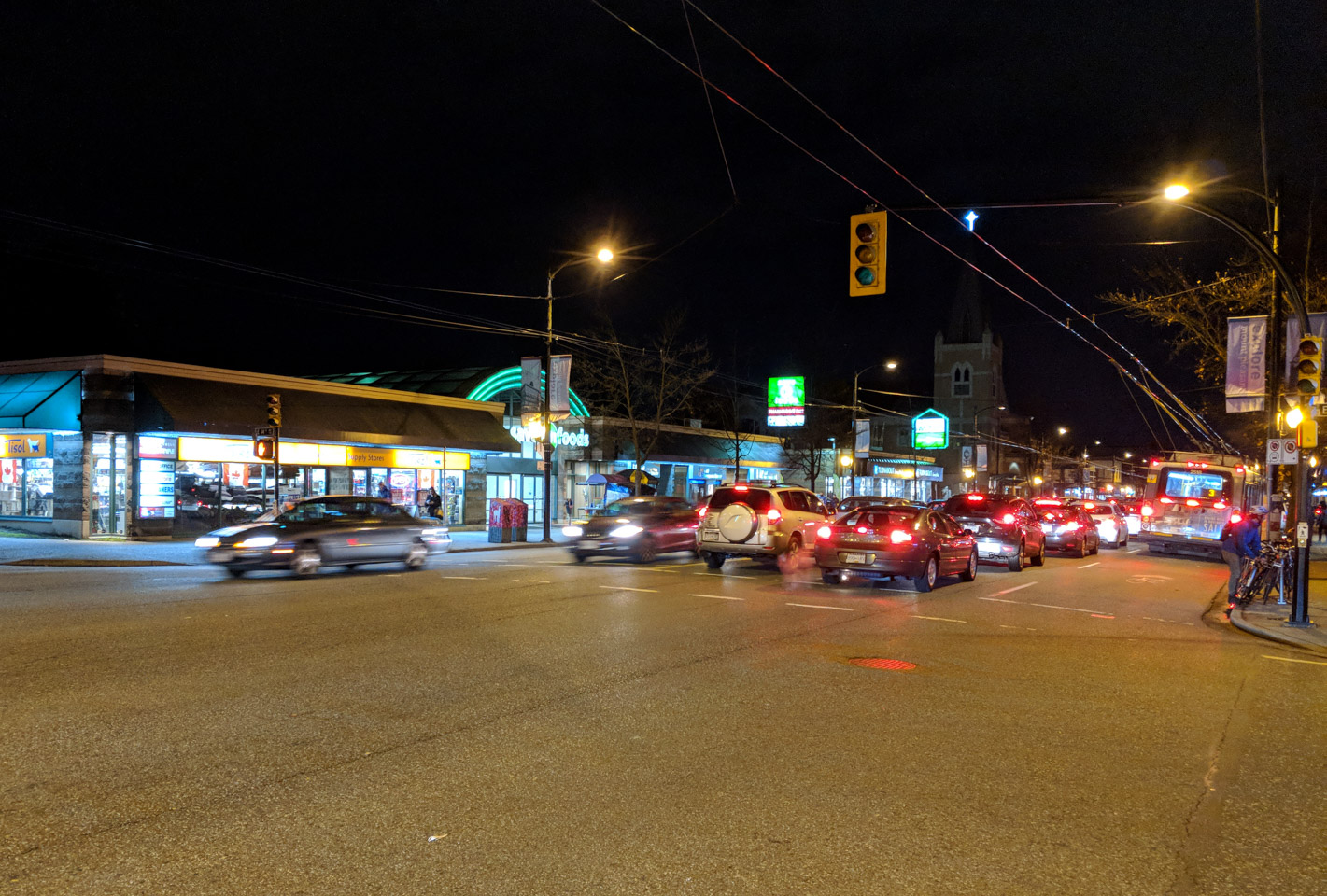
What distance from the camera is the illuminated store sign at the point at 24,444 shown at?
26.8 metres

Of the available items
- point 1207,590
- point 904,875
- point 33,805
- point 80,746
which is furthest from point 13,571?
point 1207,590

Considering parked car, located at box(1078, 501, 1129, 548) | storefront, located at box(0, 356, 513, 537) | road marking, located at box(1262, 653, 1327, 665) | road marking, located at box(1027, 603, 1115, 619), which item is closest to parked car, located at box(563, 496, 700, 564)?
road marking, located at box(1027, 603, 1115, 619)

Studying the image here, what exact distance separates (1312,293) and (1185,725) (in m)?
18.3

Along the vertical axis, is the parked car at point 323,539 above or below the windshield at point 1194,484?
below

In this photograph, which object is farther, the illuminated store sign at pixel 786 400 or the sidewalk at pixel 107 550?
the illuminated store sign at pixel 786 400

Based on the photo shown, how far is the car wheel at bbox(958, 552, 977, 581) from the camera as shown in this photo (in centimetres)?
1889

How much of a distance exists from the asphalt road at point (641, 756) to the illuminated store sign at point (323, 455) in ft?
54.3

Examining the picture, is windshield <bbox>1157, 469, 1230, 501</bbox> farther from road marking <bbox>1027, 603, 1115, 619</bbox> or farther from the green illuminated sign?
the green illuminated sign

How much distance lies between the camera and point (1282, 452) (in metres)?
14.4

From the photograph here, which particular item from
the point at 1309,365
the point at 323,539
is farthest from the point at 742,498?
the point at 1309,365

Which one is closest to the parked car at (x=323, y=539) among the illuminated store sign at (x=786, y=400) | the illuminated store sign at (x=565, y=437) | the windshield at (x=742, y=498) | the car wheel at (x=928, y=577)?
the windshield at (x=742, y=498)

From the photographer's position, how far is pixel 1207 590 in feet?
62.2

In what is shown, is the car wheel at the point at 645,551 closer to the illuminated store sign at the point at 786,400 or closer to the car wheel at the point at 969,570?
the car wheel at the point at 969,570

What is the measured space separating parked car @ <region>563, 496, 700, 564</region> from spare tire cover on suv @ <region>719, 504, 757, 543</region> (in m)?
1.65
